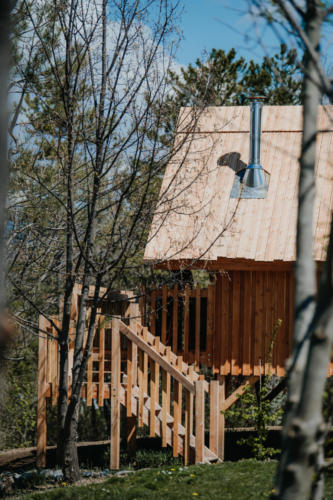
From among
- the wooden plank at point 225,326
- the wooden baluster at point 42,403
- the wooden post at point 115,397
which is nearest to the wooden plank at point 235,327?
the wooden plank at point 225,326

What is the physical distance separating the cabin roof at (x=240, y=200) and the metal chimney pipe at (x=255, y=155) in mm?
287

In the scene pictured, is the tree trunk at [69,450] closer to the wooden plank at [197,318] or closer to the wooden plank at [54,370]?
the wooden plank at [54,370]

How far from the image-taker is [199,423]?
31.6 ft

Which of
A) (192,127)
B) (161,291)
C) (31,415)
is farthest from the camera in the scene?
(31,415)

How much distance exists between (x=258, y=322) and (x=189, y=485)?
4872 mm

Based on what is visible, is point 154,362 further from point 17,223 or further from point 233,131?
point 233,131

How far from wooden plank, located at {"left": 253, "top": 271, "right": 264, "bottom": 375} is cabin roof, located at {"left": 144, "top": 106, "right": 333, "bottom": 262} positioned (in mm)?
868

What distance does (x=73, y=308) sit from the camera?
34.9 feet

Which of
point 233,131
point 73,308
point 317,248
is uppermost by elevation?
point 233,131

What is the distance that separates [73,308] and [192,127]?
11.8 feet

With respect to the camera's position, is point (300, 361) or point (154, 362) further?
point (154, 362)

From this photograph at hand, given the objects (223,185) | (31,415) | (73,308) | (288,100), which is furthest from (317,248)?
(288,100)

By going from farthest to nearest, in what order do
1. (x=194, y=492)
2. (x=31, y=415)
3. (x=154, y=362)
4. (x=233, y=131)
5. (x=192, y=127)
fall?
(x=31, y=415) → (x=233, y=131) → (x=154, y=362) → (x=192, y=127) → (x=194, y=492)

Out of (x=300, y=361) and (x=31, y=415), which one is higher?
(x=300, y=361)
